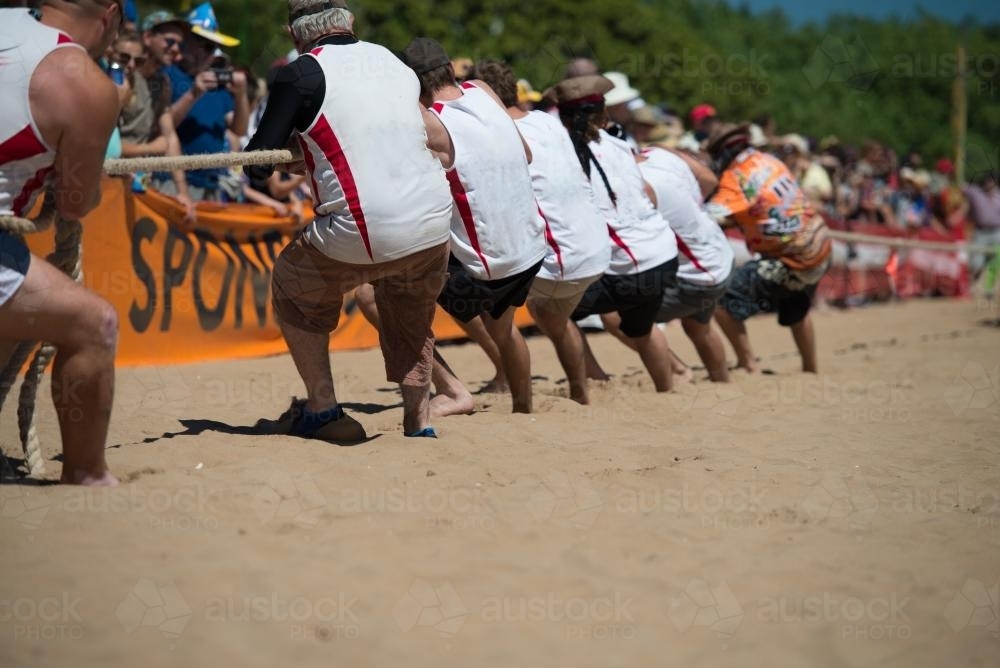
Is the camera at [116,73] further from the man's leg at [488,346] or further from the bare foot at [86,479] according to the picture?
the bare foot at [86,479]

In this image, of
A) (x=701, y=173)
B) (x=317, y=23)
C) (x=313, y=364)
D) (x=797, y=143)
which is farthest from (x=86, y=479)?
(x=797, y=143)

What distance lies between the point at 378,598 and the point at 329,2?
2.53m

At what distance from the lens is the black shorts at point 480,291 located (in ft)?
19.4

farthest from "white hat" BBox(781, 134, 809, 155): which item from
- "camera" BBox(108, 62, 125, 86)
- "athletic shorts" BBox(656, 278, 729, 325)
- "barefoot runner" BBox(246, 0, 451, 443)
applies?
"barefoot runner" BBox(246, 0, 451, 443)

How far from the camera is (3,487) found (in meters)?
4.18

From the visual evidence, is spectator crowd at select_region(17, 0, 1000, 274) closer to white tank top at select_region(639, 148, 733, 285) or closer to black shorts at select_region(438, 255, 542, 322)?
white tank top at select_region(639, 148, 733, 285)

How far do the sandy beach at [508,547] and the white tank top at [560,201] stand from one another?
31.5 inches

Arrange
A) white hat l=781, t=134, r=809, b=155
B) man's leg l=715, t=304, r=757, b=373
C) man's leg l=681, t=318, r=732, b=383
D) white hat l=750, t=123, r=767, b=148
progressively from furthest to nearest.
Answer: white hat l=781, t=134, r=809, b=155, white hat l=750, t=123, r=767, b=148, man's leg l=715, t=304, r=757, b=373, man's leg l=681, t=318, r=732, b=383

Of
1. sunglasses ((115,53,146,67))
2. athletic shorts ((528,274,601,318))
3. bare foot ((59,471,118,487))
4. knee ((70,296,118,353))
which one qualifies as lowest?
athletic shorts ((528,274,601,318))

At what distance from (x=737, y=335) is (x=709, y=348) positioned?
2.65 ft

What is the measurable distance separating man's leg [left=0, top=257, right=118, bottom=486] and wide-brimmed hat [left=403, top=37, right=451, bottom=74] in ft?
7.10

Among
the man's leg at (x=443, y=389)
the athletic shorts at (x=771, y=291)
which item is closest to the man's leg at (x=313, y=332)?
the man's leg at (x=443, y=389)

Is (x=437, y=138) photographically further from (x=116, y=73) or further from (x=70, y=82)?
(x=116, y=73)

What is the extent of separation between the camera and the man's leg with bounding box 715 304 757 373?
8.95 metres
